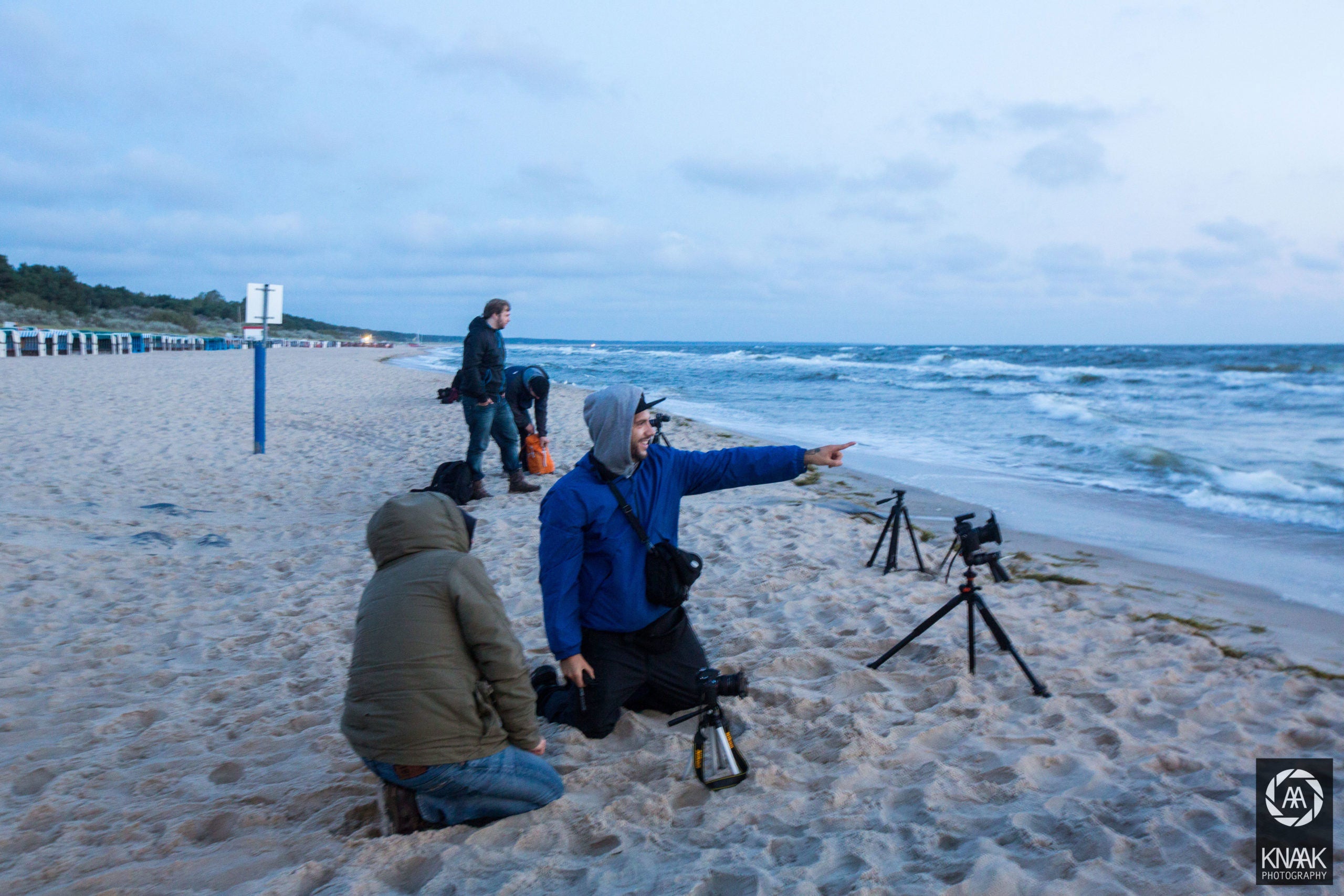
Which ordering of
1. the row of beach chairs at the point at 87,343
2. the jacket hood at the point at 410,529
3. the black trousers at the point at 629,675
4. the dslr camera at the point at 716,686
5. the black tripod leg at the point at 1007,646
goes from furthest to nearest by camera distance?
the row of beach chairs at the point at 87,343 < the black tripod leg at the point at 1007,646 < the black trousers at the point at 629,675 < the dslr camera at the point at 716,686 < the jacket hood at the point at 410,529

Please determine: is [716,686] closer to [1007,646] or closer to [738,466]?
[738,466]

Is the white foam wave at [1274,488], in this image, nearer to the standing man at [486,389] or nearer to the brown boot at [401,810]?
the standing man at [486,389]

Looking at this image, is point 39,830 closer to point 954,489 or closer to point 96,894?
point 96,894

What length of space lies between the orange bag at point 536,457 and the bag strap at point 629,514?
5.76 meters

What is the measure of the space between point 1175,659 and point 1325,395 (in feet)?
83.6

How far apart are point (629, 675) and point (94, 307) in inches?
3010

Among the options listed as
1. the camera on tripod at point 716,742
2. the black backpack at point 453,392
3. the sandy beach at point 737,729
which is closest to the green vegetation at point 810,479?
the sandy beach at point 737,729

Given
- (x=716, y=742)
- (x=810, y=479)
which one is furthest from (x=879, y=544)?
(x=810, y=479)

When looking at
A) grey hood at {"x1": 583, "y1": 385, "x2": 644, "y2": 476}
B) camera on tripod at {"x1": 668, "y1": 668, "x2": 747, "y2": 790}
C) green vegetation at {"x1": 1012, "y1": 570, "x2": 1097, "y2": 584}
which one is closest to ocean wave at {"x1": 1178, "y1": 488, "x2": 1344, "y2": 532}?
green vegetation at {"x1": 1012, "y1": 570, "x2": 1097, "y2": 584}

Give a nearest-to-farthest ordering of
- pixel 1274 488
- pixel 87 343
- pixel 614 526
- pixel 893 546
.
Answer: pixel 614 526, pixel 893 546, pixel 1274 488, pixel 87 343

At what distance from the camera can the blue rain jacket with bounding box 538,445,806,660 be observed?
3.21m

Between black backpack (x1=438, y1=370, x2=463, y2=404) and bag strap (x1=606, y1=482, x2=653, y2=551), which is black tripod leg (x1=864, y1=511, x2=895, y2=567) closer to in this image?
bag strap (x1=606, y1=482, x2=653, y2=551)

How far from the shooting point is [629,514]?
3250mm

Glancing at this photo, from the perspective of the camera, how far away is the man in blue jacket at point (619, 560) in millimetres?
3211
